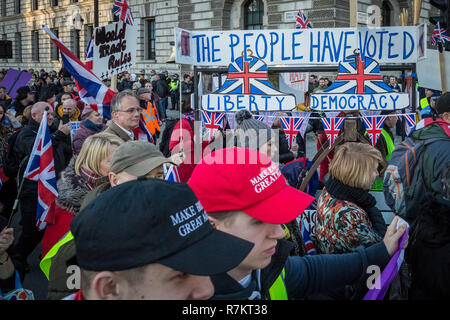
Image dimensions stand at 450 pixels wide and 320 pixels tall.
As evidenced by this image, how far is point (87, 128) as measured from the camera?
4.90 m

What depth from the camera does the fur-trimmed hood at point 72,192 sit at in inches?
117

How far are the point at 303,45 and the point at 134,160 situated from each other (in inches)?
157

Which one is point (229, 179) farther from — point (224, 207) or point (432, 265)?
point (432, 265)

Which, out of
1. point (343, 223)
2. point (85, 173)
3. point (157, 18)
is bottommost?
point (343, 223)

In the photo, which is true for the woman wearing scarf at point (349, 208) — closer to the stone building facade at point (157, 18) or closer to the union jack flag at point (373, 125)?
the union jack flag at point (373, 125)

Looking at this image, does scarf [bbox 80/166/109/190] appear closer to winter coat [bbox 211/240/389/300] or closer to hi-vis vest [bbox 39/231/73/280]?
hi-vis vest [bbox 39/231/73/280]

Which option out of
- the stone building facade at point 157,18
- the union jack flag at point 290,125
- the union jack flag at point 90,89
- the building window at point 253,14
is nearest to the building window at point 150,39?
the stone building facade at point 157,18

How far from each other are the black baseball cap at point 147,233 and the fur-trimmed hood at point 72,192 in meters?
1.94

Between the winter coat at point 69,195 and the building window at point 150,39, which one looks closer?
the winter coat at point 69,195

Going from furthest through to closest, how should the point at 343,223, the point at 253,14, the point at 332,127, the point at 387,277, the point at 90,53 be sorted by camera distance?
the point at 253,14 < the point at 90,53 < the point at 332,127 < the point at 343,223 < the point at 387,277

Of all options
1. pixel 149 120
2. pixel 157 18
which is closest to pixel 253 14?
pixel 157 18

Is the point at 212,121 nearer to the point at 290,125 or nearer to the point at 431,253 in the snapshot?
the point at 290,125

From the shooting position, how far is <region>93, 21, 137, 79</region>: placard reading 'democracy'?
5.87 metres

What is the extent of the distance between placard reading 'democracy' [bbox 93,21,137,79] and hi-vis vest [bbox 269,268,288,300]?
4.60 metres
